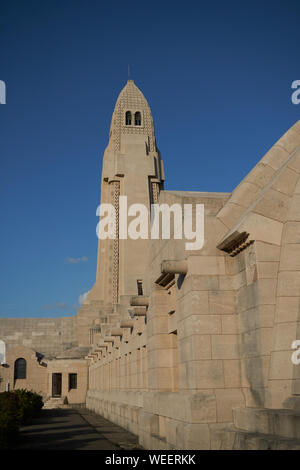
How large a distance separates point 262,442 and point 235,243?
3.88 meters

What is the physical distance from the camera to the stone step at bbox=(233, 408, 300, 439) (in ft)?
23.6

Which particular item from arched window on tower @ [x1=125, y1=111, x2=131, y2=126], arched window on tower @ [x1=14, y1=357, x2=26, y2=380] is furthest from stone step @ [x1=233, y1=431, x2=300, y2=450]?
arched window on tower @ [x1=125, y1=111, x2=131, y2=126]

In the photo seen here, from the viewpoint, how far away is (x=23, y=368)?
190ft

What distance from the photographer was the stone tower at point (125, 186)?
176 ft

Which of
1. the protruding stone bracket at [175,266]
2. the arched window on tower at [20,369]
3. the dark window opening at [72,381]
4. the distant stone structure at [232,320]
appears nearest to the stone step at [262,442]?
the distant stone structure at [232,320]

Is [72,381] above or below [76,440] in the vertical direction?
below

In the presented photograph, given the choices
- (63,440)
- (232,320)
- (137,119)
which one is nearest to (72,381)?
(137,119)

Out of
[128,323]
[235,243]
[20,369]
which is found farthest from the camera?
[20,369]

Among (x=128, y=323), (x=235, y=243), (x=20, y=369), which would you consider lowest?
(x=20, y=369)

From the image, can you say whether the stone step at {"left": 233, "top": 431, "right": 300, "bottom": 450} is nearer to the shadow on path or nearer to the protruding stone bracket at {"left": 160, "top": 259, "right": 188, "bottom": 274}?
the protruding stone bracket at {"left": 160, "top": 259, "right": 188, "bottom": 274}

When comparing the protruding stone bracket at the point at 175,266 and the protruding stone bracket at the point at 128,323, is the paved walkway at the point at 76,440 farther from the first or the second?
the protruding stone bracket at the point at 175,266

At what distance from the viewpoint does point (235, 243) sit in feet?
32.0

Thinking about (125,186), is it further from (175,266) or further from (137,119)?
(175,266)

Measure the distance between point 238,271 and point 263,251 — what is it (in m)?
1.08
